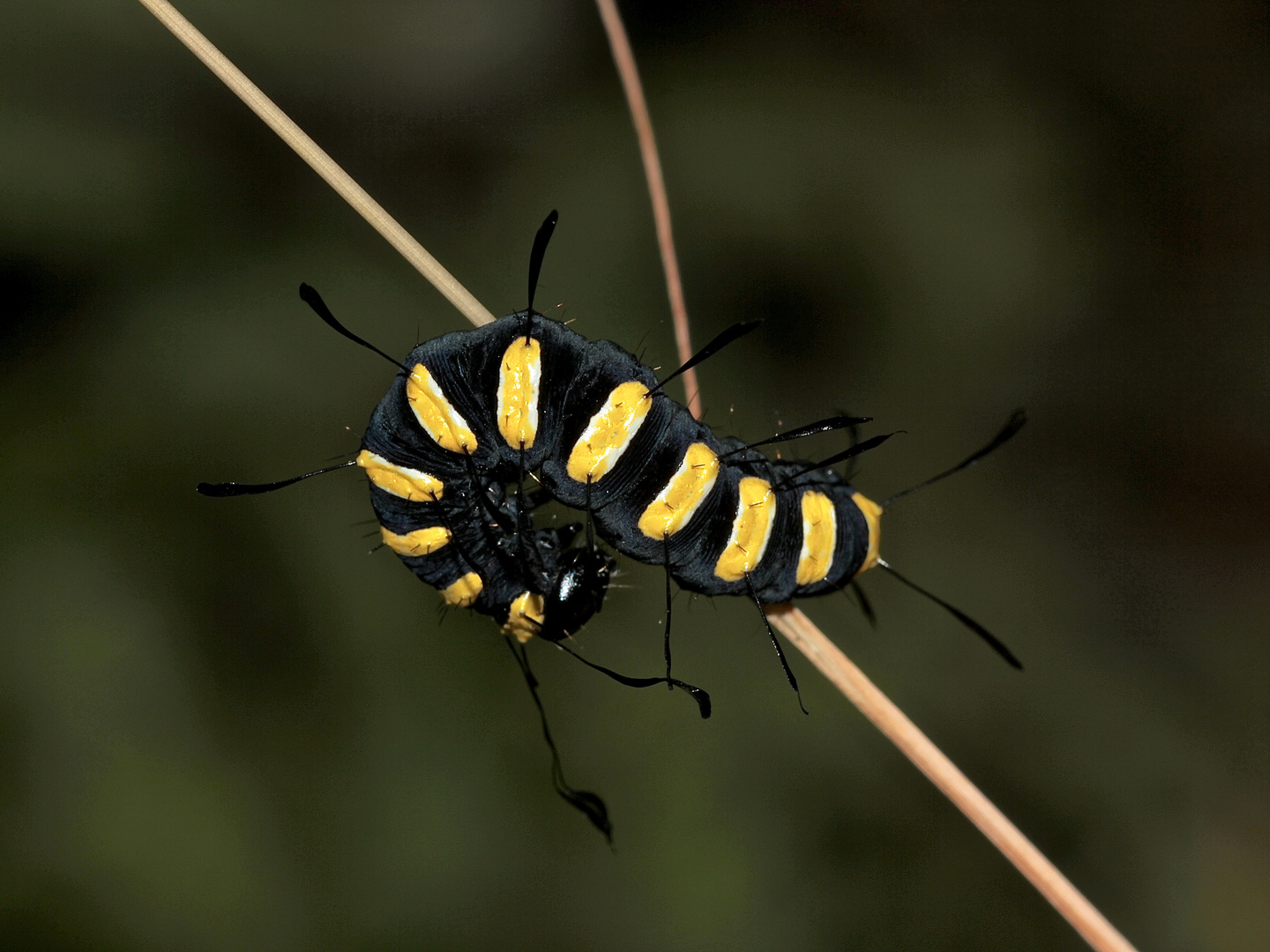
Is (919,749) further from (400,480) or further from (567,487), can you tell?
(400,480)

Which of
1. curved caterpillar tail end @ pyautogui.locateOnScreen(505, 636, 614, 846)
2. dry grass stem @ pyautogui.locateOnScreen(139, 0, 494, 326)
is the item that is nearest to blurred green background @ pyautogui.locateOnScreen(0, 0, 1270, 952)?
curved caterpillar tail end @ pyautogui.locateOnScreen(505, 636, 614, 846)

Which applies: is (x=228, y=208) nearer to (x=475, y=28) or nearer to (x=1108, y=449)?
Result: (x=475, y=28)

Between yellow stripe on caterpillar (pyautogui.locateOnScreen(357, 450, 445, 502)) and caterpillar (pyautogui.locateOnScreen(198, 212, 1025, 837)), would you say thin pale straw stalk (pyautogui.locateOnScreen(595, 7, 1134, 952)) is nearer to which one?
caterpillar (pyautogui.locateOnScreen(198, 212, 1025, 837))

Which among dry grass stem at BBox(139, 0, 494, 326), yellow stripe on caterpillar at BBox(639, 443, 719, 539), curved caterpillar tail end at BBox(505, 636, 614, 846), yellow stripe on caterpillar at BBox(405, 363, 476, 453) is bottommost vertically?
curved caterpillar tail end at BBox(505, 636, 614, 846)

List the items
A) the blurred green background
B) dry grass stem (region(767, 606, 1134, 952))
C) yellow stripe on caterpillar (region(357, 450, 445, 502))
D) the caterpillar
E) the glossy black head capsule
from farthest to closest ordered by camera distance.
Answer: the blurred green background → the glossy black head capsule → yellow stripe on caterpillar (region(357, 450, 445, 502)) → the caterpillar → dry grass stem (region(767, 606, 1134, 952))

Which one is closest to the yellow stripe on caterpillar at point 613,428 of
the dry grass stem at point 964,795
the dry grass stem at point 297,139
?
the dry grass stem at point 297,139

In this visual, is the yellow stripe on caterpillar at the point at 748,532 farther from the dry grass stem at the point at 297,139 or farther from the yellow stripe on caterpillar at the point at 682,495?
the dry grass stem at the point at 297,139
